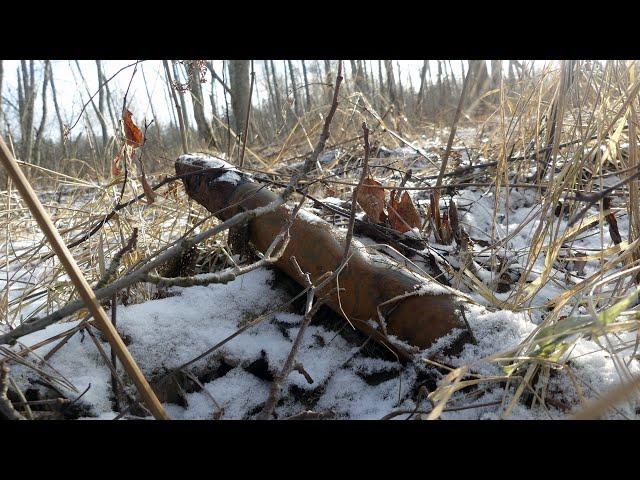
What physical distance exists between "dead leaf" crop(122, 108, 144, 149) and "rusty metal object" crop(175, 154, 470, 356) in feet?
0.70

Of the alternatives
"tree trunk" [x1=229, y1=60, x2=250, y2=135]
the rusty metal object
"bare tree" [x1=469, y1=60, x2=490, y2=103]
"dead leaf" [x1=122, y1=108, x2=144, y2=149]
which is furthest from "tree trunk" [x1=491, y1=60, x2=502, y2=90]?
"tree trunk" [x1=229, y1=60, x2=250, y2=135]

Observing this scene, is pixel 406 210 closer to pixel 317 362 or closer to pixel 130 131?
pixel 317 362

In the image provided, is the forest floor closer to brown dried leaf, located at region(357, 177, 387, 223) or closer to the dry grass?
the dry grass

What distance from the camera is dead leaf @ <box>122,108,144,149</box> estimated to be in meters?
1.35

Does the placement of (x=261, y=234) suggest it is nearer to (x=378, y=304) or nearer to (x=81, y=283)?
(x=378, y=304)

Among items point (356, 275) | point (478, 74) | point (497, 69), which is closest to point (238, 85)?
point (478, 74)

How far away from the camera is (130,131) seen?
54.5 inches

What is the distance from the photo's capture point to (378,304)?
3.41 ft

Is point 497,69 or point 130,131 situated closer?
point 130,131

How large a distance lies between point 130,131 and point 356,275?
0.83 m
